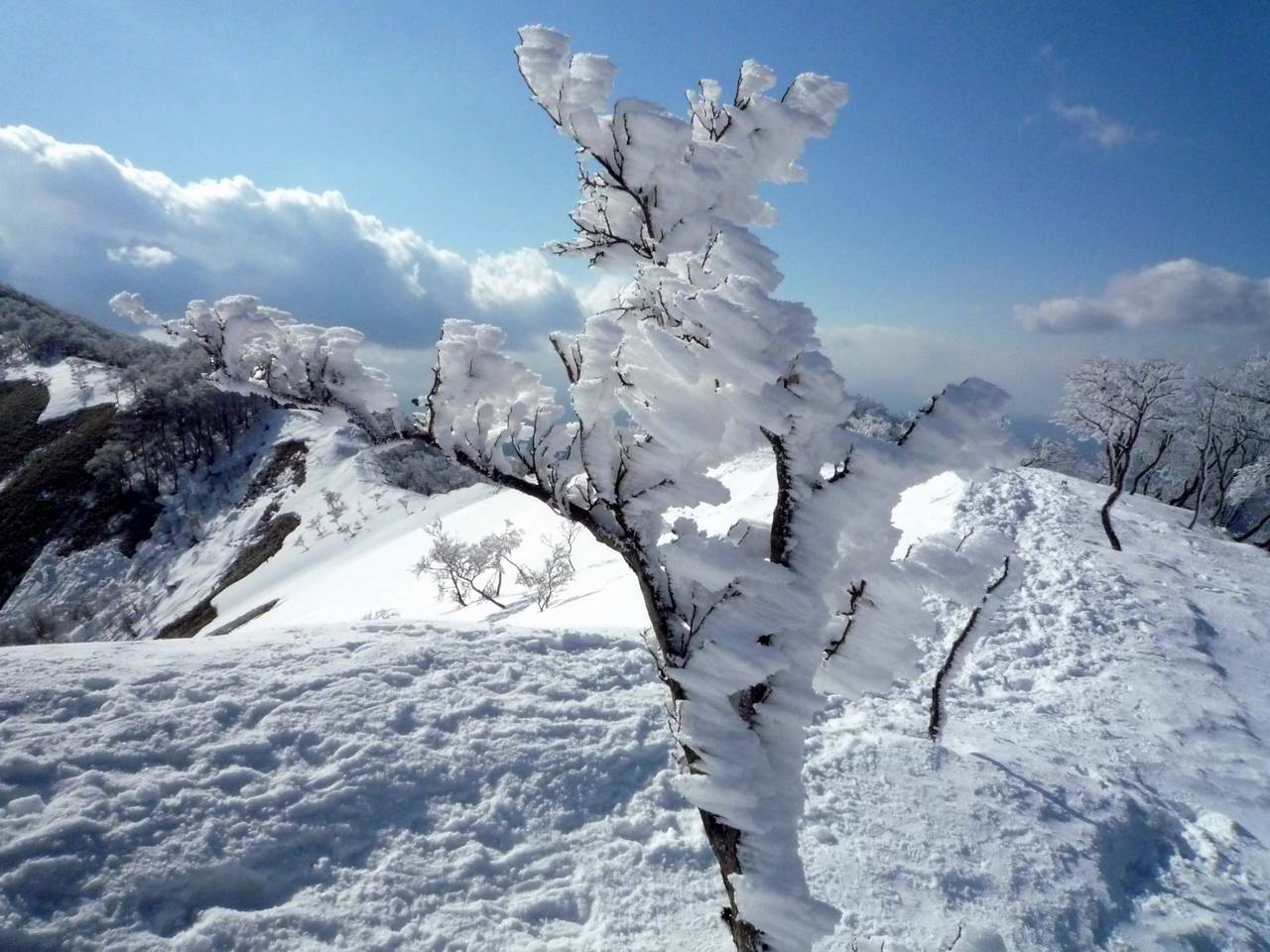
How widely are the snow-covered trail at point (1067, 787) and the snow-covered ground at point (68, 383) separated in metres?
96.0

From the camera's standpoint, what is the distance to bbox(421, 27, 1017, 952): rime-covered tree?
10.0 ft

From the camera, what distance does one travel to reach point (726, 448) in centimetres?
333

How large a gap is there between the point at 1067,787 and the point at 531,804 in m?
7.08

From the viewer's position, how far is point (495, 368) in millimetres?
3814

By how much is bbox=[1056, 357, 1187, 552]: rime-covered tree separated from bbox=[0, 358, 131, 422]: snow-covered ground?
9599 centimetres

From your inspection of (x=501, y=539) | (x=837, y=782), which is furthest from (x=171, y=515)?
(x=837, y=782)

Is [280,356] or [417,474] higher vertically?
[417,474]

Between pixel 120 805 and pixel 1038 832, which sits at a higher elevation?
pixel 1038 832

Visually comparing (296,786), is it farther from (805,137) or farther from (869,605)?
(805,137)

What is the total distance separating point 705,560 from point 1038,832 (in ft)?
23.8

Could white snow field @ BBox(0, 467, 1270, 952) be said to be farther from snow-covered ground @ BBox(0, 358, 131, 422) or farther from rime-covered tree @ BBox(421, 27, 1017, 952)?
snow-covered ground @ BBox(0, 358, 131, 422)

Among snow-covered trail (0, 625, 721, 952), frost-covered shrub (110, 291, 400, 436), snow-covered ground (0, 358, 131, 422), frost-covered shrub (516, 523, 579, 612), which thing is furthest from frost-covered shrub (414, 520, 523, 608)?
snow-covered ground (0, 358, 131, 422)

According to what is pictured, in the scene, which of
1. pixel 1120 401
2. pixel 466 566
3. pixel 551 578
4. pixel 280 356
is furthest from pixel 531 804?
pixel 1120 401

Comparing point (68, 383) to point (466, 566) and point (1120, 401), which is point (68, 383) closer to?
point (466, 566)
